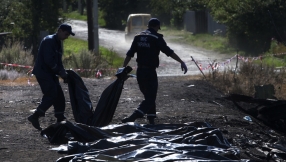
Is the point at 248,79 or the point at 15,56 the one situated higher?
the point at 15,56

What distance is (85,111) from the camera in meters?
9.62

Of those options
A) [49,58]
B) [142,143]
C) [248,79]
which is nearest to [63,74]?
[49,58]

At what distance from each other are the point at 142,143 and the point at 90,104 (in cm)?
216

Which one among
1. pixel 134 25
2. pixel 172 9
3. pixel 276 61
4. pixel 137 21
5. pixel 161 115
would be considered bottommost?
pixel 276 61

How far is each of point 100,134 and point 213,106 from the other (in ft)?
15.2

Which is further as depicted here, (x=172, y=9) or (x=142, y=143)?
(x=172, y=9)

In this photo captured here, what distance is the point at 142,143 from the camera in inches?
306

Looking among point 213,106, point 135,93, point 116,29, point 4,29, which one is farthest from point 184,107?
point 116,29

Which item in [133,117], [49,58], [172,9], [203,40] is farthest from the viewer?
[172,9]

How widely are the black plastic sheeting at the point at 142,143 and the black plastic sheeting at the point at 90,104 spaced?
806 millimetres

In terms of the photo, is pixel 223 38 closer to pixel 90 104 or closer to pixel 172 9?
pixel 172 9

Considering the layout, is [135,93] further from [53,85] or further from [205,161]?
[205,161]

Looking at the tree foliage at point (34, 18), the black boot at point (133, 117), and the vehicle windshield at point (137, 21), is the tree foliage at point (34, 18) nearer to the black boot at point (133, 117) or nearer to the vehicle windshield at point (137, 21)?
the vehicle windshield at point (137, 21)

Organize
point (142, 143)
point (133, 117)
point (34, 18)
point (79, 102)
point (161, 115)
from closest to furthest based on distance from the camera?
point (142, 143)
point (79, 102)
point (133, 117)
point (161, 115)
point (34, 18)
